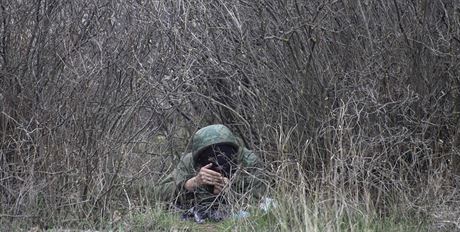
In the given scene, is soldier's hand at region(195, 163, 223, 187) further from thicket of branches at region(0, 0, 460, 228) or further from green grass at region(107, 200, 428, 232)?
thicket of branches at region(0, 0, 460, 228)

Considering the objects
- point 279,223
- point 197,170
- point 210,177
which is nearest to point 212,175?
point 210,177

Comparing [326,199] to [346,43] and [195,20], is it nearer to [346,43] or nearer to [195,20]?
[346,43]

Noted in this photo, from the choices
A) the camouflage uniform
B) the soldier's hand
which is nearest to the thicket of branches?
the camouflage uniform

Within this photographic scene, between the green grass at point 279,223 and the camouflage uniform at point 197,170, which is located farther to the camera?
the camouflage uniform at point 197,170

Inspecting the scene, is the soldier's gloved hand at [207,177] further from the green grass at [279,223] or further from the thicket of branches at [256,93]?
the thicket of branches at [256,93]

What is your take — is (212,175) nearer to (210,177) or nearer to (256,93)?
(210,177)

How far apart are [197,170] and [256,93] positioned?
3.56 ft

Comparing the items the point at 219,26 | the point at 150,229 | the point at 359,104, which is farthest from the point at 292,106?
the point at 150,229

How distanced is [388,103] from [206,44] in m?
2.11

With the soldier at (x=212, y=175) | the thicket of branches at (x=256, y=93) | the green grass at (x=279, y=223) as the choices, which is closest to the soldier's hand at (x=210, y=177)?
the soldier at (x=212, y=175)

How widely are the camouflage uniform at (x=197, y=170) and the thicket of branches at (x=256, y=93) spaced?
0.18m

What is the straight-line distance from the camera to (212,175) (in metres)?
7.27

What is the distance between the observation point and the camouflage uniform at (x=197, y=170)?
735cm

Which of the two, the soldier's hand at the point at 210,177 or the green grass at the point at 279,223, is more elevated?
the soldier's hand at the point at 210,177
